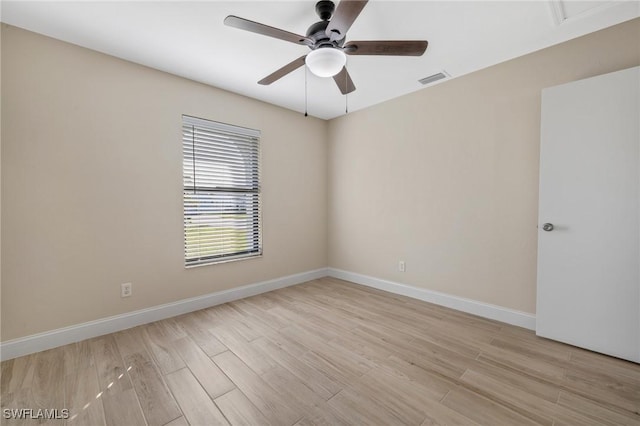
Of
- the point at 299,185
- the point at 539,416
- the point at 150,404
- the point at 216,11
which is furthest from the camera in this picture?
the point at 299,185

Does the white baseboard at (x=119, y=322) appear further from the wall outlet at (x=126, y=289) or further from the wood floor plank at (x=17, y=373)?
the wall outlet at (x=126, y=289)

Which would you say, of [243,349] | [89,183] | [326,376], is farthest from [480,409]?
[89,183]

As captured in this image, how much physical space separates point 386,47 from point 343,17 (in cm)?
46

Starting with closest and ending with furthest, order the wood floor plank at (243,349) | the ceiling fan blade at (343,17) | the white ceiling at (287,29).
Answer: the ceiling fan blade at (343,17) < the white ceiling at (287,29) < the wood floor plank at (243,349)

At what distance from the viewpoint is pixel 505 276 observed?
105 inches

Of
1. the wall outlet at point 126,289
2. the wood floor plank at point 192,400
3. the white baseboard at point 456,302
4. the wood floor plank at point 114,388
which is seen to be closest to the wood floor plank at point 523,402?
the white baseboard at point 456,302

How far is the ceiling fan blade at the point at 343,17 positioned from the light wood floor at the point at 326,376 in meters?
2.26

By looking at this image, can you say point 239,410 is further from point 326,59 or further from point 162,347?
point 326,59

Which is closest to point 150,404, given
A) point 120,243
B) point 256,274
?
point 120,243

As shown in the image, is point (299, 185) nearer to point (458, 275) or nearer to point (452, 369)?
point (458, 275)

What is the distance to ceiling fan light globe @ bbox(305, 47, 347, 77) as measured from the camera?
5.65ft

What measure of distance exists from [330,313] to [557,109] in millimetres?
2859

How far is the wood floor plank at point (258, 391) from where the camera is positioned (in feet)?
4.97

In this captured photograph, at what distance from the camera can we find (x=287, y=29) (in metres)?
2.10
